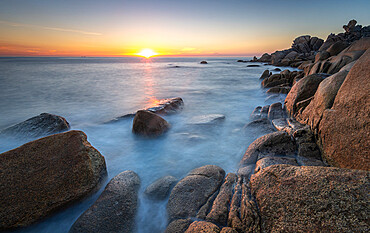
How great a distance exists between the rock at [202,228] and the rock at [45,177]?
169 cm

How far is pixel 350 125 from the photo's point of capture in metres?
2.33

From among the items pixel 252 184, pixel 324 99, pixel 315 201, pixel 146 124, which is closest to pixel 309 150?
pixel 324 99

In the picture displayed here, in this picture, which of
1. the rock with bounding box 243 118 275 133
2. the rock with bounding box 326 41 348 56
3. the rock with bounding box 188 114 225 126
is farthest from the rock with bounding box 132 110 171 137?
the rock with bounding box 326 41 348 56

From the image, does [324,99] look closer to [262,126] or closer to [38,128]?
[262,126]

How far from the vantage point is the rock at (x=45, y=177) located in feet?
7.16

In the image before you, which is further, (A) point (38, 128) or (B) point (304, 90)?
(A) point (38, 128)

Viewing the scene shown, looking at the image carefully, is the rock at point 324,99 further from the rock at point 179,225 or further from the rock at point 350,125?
the rock at point 179,225

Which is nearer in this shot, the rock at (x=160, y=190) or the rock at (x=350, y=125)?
the rock at (x=350, y=125)

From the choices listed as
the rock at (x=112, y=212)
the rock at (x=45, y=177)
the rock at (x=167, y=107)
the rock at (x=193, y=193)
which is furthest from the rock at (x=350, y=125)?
the rock at (x=167, y=107)

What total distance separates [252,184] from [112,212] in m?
1.91

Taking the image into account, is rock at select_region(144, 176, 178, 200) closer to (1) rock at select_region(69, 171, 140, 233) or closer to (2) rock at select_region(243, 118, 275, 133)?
(1) rock at select_region(69, 171, 140, 233)

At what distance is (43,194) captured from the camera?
7.52ft

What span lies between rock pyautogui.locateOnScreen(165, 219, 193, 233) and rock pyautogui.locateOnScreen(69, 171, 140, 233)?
0.59 meters

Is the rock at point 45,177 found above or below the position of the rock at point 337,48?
below
